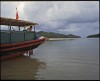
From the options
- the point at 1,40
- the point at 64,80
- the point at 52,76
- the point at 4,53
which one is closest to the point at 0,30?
the point at 1,40

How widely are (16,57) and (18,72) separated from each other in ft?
20.2

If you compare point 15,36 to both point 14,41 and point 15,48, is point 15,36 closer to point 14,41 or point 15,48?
point 14,41

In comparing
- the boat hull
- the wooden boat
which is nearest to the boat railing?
the wooden boat

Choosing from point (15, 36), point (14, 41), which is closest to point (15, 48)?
point (14, 41)

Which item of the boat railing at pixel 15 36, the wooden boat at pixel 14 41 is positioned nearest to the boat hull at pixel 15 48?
the wooden boat at pixel 14 41

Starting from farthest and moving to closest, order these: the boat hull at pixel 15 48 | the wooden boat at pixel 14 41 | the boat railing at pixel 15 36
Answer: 1. the boat railing at pixel 15 36
2. the wooden boat at pixel 14 41
3. the boat hull at pixel 15 48

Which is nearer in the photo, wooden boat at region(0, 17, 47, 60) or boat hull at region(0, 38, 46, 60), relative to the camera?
boat hull at region(0, 38, 46, 60)

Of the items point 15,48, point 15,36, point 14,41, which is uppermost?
point 15,36

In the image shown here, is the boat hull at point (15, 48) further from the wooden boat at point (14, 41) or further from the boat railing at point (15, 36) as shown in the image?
the boat railing at point (15, 36)

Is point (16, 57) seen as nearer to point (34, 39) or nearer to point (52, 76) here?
point (34, 39)

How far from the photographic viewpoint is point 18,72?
1173 centimetres

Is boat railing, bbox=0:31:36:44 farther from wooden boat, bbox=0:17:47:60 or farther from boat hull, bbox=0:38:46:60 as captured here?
boat hull, bbox=0:38:46:60

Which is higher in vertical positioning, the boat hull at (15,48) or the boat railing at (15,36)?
the boat railing at (15,36)

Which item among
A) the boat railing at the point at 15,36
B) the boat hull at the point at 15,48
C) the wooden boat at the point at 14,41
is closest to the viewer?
the boat hull at the point at 15,48
